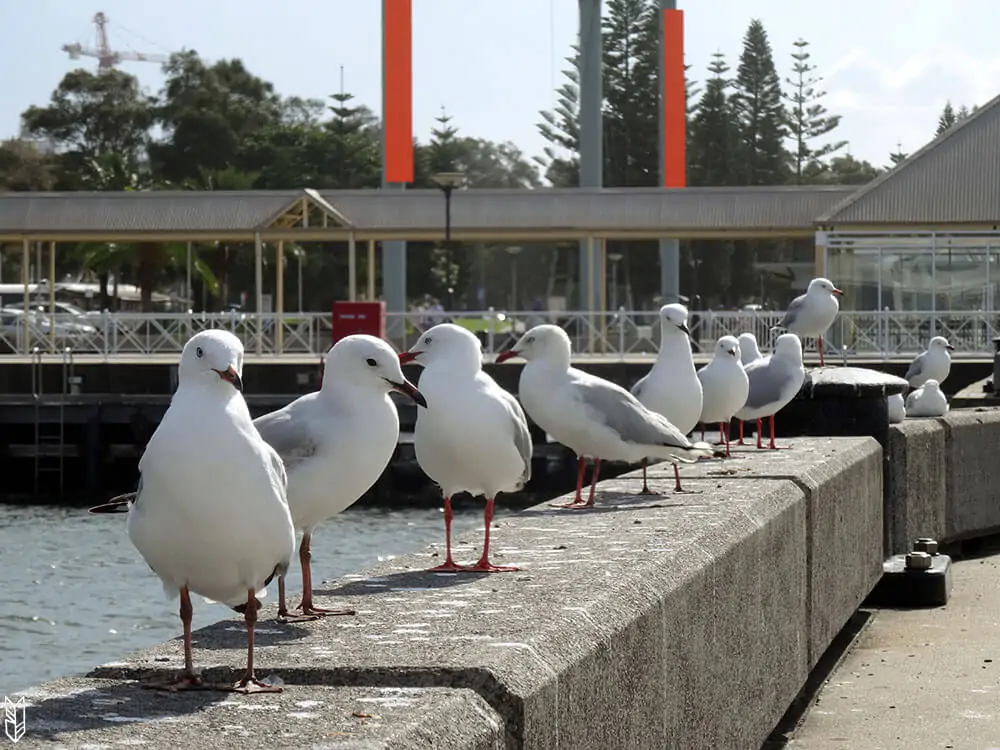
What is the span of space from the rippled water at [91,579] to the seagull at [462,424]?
9151mm

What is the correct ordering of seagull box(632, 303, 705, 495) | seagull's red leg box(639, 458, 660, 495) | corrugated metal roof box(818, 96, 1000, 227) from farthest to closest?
corrugated metal roof box(818, 96, 1000, 227) < seagull box(632, 303, 705, 495) < seagull's red leg box(639, 458, 660, 495)

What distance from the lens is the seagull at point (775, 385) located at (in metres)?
11.4

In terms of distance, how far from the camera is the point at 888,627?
9188 mm

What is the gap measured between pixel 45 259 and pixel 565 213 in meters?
55.0

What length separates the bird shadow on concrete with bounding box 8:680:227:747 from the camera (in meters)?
3.38

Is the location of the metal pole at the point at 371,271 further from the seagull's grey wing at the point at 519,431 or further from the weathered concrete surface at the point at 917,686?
the seagull's grey wing at the point at 519,431

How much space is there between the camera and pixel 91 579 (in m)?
21.8

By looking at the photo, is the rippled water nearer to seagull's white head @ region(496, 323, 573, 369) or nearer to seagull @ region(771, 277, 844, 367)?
seagull @ region(771, 277, 844, 367)

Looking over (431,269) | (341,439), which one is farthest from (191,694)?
(431,269)

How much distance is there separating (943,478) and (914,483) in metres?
0.85

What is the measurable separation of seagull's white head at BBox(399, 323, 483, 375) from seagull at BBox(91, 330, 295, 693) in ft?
7.35

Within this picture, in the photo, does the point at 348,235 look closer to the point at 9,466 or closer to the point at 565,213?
the point at 565,213

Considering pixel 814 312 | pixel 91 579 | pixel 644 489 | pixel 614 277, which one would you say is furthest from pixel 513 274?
pixel 644 489

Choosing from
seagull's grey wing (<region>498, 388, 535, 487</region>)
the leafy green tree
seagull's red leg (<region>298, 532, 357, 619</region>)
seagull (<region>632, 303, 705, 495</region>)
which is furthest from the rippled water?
the leafy green tree
